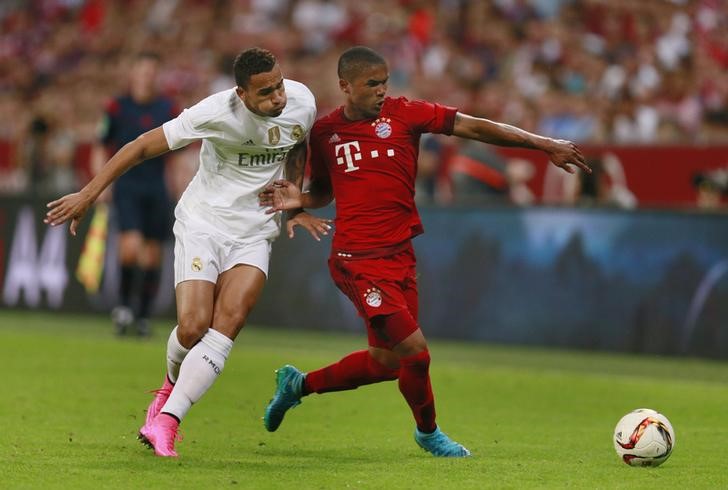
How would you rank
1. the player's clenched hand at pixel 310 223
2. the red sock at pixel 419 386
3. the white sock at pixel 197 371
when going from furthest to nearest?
the player's clenched hand at pixel 310 223, the red sock at pixel 419 386, the white sock at pixel 197 371

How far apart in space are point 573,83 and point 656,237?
6157 millimetres

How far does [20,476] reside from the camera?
20.6 ft

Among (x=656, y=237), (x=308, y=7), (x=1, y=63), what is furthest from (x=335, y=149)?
(x=1, y=63)

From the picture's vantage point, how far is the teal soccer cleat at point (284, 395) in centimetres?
802

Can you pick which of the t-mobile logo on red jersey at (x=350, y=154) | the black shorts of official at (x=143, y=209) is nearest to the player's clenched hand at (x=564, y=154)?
the t-mobile logo on red jersey at (x=350, y=154)

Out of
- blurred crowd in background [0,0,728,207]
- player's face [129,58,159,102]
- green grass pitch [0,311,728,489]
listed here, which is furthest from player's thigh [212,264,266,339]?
blurred crowd in background [0,0,728,207]

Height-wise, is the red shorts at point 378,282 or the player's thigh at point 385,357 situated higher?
the red shorts at point 378,282

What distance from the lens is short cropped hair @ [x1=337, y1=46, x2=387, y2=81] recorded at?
7281mm

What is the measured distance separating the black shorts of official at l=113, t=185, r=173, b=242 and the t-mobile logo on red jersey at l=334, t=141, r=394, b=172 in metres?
6.87

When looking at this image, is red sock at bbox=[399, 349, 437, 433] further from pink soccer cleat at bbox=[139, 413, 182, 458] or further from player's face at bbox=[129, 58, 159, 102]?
player's face at bbox=[129, 58, 159, 102]

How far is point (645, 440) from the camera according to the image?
274 inches

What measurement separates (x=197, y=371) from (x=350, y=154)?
1427 millimetres

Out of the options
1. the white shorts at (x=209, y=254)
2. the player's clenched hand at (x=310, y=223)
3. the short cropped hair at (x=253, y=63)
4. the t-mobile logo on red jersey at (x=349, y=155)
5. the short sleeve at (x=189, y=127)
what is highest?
the short cropped hair at (x=253, y=63)

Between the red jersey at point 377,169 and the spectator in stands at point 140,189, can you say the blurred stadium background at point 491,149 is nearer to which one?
the spectator in stands at point 140,189
